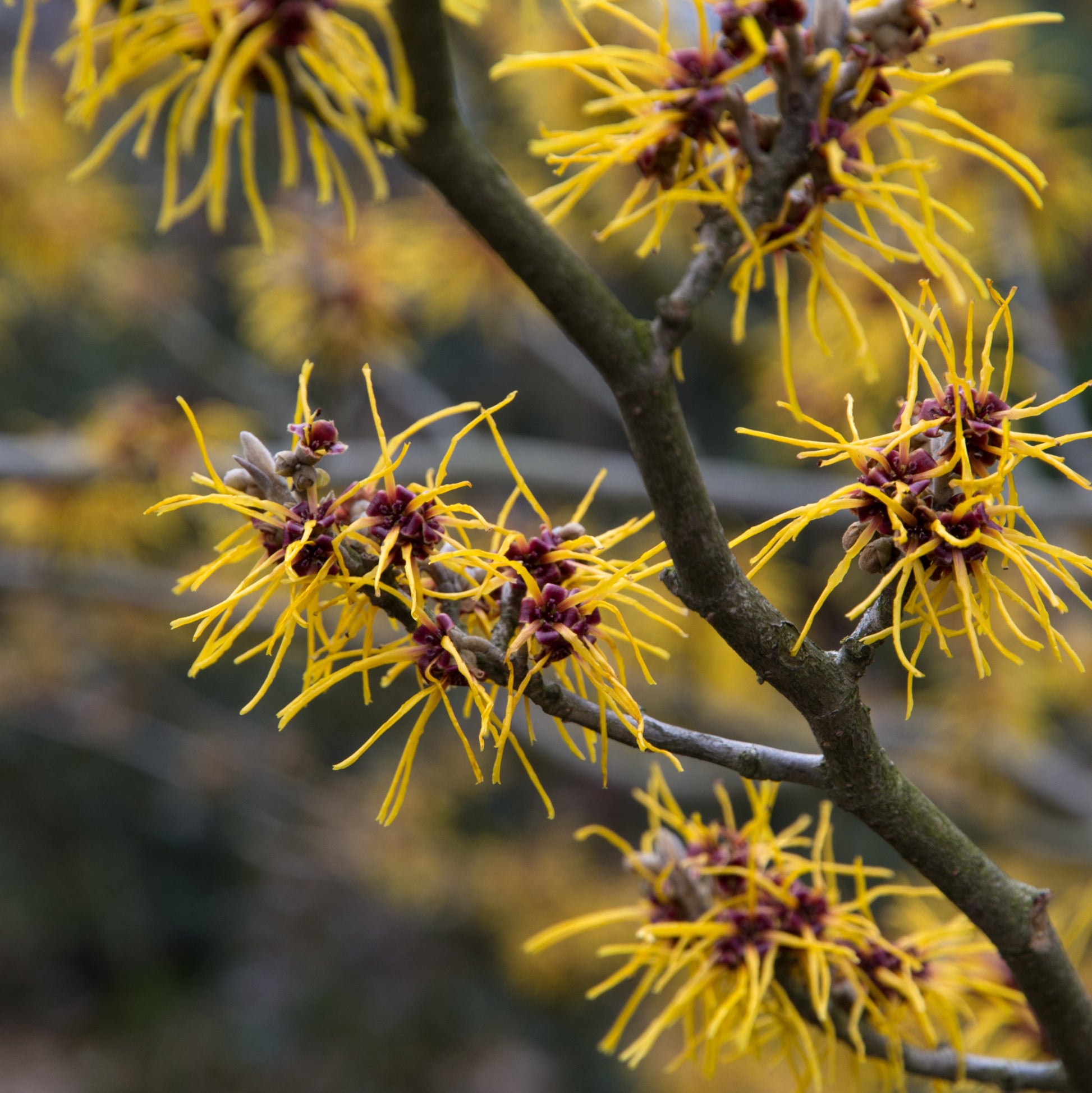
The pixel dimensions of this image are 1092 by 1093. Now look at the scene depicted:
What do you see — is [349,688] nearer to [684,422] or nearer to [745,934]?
[745,934]

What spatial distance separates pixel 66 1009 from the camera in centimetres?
455

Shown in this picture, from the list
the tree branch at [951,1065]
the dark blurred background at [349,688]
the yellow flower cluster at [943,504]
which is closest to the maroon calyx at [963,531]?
the yellow flower cluster at [943,504]

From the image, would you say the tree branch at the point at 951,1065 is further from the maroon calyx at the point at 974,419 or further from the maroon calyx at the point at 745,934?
the maroon calyx at the point at 974,419

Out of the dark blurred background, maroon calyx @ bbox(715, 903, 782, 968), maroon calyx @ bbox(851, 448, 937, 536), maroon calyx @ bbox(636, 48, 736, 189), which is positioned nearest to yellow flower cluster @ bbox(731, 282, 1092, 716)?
maroon calyx @ bbox(851, 448, 937, 536)

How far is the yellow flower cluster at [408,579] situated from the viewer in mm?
449

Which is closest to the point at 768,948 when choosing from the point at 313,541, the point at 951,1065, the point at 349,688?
the point at 951,1065

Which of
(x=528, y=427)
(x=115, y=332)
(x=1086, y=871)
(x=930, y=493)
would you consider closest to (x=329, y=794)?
(x=528, y=427)

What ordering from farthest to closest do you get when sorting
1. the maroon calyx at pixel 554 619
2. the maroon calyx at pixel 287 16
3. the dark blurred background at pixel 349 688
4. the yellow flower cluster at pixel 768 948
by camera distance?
1. the dark blurred background at pixel 349 688
2. the yellow flower cluster at pixel 768 948
3. the maroon calyx at pixel 554 619
4. the maroon calyx at pixel 287 16

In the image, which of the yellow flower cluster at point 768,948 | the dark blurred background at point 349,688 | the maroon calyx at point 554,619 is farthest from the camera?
the dark blurred background at point 349,688

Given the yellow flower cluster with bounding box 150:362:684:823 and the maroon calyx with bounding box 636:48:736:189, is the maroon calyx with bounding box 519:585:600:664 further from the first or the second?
the maroon calyx with bounding box 636:48:736:189

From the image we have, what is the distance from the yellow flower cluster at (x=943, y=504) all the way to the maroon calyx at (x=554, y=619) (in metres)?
0.10

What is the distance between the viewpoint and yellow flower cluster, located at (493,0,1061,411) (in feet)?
1.36

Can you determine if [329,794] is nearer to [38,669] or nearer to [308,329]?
[38,669]

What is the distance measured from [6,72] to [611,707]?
4736 millimetres
